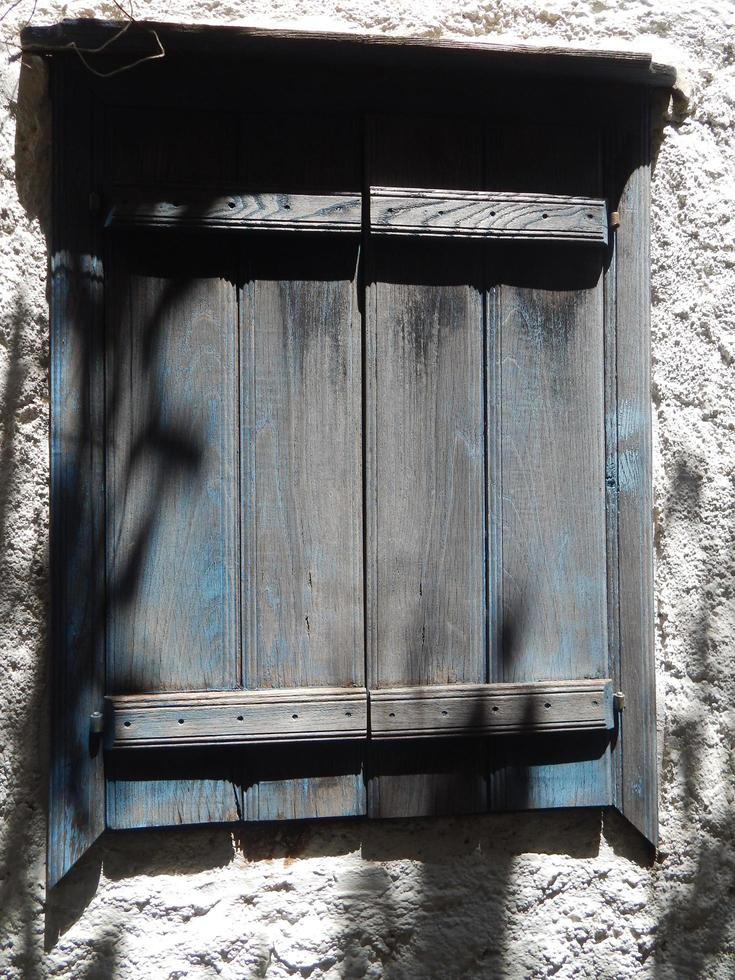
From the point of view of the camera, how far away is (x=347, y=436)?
→ 1.57 m

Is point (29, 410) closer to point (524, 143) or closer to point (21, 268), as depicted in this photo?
point (21, 268)

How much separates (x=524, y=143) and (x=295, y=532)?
94cm

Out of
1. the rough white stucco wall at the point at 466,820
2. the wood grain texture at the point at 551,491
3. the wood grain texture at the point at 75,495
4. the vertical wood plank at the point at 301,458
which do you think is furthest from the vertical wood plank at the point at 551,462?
the wood grain texture at the point at 75,495

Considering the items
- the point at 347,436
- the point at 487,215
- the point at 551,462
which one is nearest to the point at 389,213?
the point at 487,215

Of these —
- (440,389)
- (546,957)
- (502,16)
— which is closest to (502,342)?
(440,389)

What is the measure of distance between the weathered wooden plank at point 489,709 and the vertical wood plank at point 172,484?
0.33 meters

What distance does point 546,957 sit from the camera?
1568 millimetres

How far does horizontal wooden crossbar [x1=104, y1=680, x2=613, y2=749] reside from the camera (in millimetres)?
1472

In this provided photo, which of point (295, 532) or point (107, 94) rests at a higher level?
point (107, 94)

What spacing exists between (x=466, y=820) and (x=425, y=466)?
2.38ft

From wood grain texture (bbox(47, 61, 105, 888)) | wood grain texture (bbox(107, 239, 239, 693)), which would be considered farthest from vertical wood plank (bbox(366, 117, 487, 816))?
wood grain texture (bbox(47, 61, 105, 888))

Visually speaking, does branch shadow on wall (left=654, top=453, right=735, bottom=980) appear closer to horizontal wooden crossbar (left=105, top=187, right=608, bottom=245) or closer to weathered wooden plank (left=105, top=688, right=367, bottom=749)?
horizontal wooden crossbar (left=105, top=187, right=608, bottom=245)

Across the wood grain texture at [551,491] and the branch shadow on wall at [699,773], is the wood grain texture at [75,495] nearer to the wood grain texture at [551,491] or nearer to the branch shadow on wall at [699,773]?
the wood grain texture at [551,491]

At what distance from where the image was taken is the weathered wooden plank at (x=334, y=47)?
1.46 meters
